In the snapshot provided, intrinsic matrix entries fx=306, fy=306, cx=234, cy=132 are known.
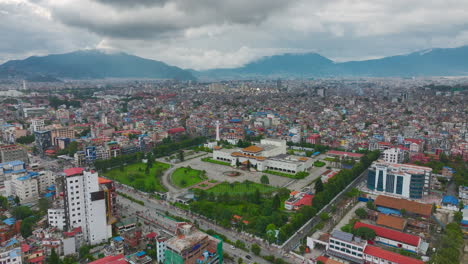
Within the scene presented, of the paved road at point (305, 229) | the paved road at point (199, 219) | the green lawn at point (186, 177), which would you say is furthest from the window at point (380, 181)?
the green lawn at point (186, 177)

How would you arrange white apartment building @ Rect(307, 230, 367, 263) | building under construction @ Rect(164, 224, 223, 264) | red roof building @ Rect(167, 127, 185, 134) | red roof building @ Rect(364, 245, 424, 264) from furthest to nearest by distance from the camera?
red roof building @ Rect(167, 127, 185, 134) → white apartment building @ Rect(307, 230, 367, 263) → red roof building @ Rect(364, 245, 424, 264) → building under construction @ Rect(164, 224, 223, 264)

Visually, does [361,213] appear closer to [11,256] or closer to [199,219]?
[199,219]

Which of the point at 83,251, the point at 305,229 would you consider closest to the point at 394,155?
the point at 305,229

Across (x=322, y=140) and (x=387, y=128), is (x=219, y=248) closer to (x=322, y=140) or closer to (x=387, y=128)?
(x=322, y=140)

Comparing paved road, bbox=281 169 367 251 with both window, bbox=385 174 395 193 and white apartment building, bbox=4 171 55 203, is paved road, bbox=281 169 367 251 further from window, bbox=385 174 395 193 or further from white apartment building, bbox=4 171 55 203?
white apartment building, bbox=4 171 55 203

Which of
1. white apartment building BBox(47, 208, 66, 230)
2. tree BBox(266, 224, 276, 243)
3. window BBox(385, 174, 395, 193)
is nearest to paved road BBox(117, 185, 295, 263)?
tree BBox(266, 224, 276, 243)
